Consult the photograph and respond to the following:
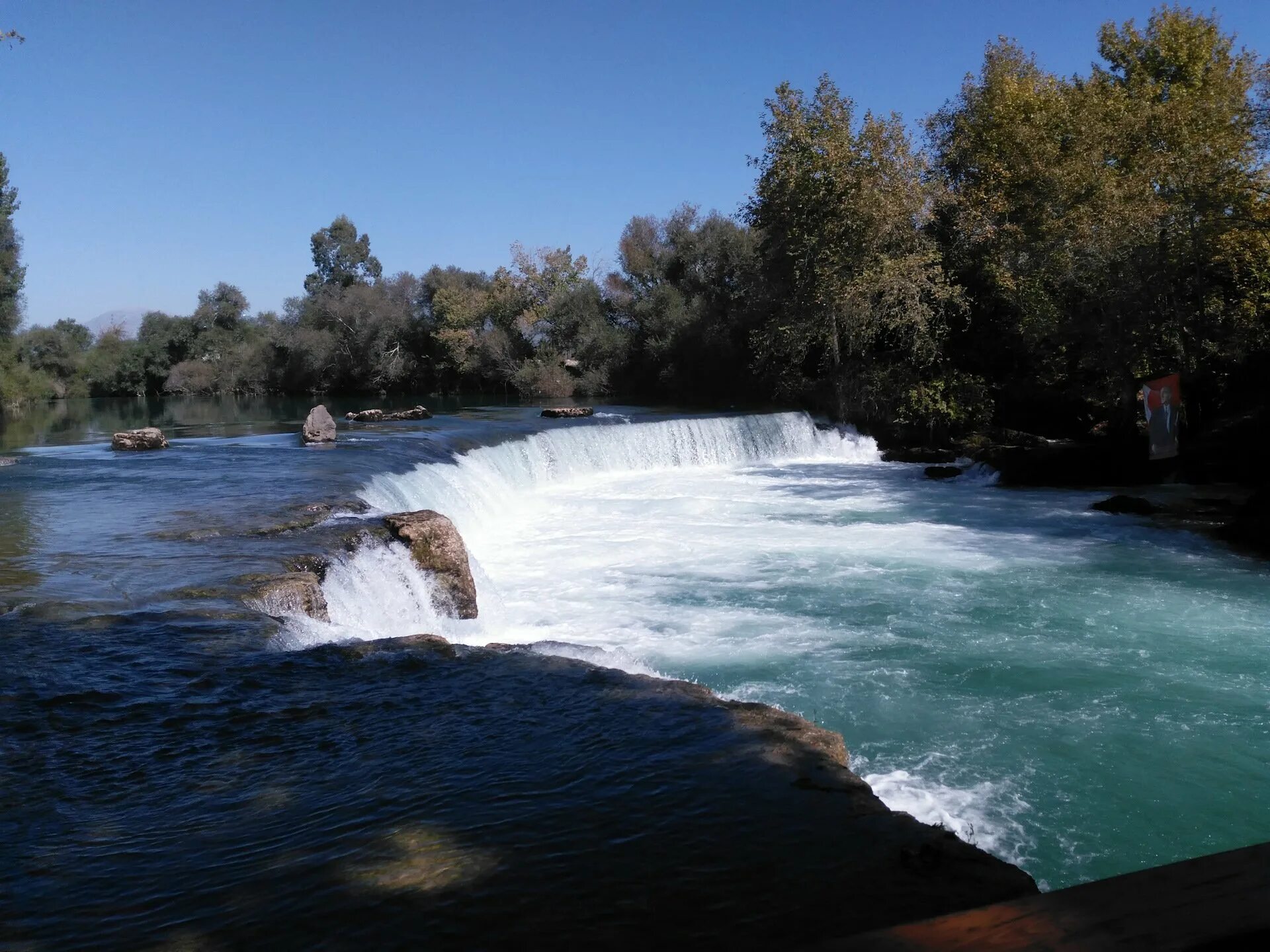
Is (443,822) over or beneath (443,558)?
beneath

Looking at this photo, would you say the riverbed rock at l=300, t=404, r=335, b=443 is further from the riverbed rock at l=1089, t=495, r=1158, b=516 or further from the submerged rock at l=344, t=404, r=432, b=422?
the riverbed rock at l=1089, t=495, r=1158, b=516

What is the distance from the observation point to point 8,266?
37.4 metres

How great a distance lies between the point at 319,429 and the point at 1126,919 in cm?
2005

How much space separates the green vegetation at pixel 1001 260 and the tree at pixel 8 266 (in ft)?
0.28

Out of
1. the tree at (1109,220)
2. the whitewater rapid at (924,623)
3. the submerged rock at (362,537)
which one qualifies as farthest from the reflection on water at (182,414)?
the tree at (1109,220)

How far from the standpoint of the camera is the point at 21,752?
4750 mm

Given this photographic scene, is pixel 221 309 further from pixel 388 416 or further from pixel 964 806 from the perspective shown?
pixel 964 806

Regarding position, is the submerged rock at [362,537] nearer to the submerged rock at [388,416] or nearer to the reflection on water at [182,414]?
the reflection on water at [182,414]

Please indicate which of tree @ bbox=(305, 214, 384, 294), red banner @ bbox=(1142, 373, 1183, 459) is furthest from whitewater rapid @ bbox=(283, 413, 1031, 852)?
tree @ bbox=(305, 214, 384, 294)

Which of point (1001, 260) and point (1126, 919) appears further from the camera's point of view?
point (1001, 260)

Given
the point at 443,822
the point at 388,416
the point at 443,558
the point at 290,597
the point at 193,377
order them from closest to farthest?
the point at 443,822
the point at 290,597
the point at 443,558
the point at 388,416
the point at 193,377

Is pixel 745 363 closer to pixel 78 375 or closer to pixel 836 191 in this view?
pixel 836 191

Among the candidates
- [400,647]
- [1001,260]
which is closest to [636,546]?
[400,647]

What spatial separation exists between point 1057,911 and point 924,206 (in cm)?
2431
